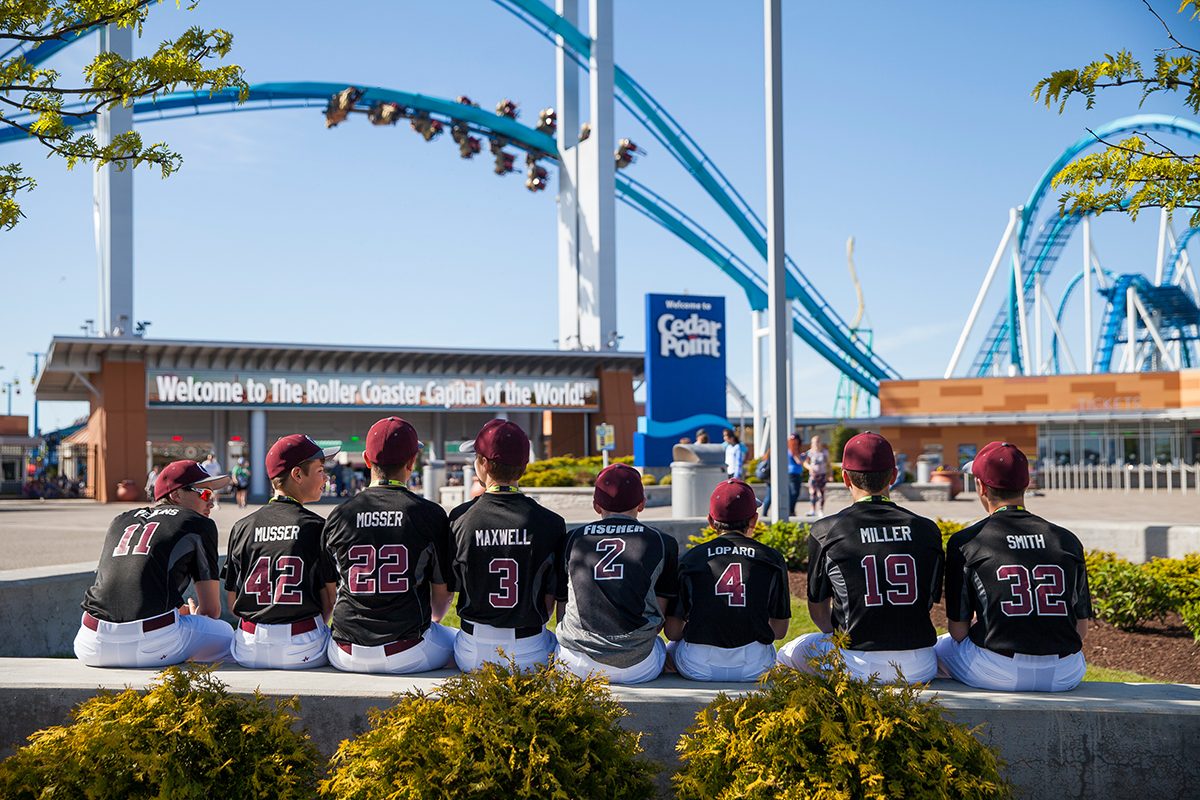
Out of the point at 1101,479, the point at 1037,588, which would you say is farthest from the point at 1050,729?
the point at 1101,479

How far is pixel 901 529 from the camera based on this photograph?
13.2 feet

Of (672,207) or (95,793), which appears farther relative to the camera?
(672,207)

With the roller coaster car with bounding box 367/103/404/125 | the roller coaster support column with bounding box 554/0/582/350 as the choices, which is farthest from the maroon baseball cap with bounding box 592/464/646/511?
the roller coaster car with bounding box 367/103/404/125

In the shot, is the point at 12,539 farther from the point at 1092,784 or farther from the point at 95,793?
the point at 1092,784

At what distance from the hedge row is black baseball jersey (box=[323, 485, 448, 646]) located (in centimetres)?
106

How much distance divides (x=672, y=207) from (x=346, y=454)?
23564 mm

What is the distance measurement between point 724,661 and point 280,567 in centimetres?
223

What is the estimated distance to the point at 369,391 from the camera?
35.1 metres

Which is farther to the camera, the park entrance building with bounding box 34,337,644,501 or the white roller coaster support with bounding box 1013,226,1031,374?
the white roller coaster support with bounding box 1013,226,1031,374

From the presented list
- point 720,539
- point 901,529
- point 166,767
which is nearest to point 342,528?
point 166,767

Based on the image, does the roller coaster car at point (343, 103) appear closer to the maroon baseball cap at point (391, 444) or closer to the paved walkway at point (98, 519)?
the paved walkway at point (98, 519)

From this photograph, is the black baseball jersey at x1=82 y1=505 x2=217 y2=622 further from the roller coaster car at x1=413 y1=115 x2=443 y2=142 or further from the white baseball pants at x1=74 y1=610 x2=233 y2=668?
the roller coaster car at x1=413 y1=115 x2=443 y2=142

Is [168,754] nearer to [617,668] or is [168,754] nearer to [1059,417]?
[617,668]

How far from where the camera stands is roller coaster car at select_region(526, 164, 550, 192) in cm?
4209
